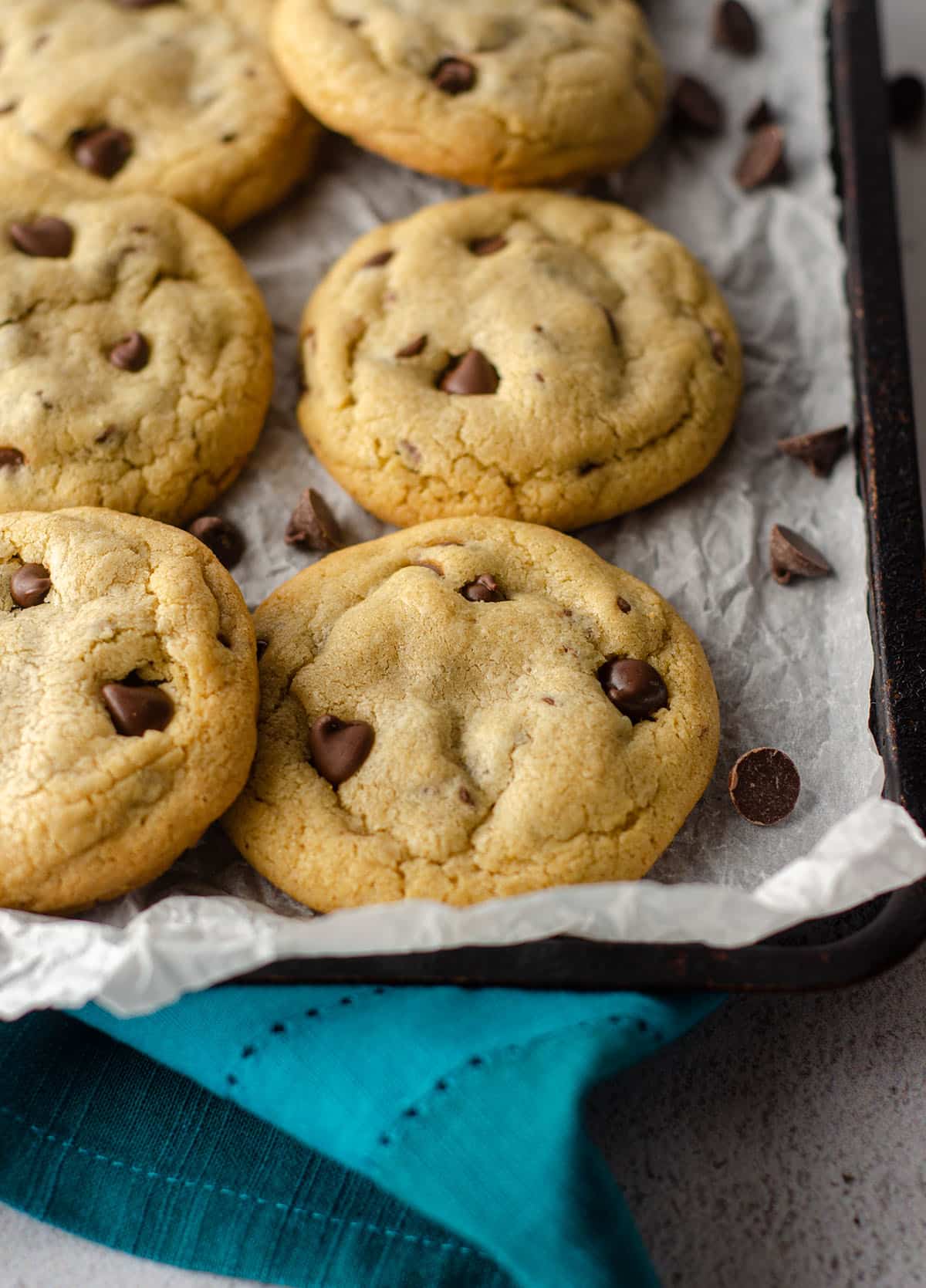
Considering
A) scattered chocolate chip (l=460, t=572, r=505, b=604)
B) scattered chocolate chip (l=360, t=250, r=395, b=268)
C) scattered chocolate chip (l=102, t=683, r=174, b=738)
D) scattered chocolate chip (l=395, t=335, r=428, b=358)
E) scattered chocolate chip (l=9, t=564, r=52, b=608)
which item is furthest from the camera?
scattered chocolate chip (l=360, t=250, r=395, b=268)

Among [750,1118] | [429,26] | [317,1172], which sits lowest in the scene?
[750,1118]

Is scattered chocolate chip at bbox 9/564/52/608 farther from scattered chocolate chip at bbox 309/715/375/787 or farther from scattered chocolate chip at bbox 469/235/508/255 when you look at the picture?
scattered chocolate chip at bbox 469/235/508/255

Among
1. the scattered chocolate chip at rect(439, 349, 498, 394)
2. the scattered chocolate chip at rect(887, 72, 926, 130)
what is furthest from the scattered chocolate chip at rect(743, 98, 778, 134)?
the scattered chocolate chip at rect(439, 349, 498, 394)

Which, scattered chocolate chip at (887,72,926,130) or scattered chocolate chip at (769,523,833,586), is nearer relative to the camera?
scattered chocolate chip at (769,523,833,586)

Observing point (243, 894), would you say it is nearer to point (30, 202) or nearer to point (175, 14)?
point (30, 202)

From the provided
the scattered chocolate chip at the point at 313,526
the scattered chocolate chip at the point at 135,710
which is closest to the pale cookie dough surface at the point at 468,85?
the scattered chocolate chip at the point at 313,526

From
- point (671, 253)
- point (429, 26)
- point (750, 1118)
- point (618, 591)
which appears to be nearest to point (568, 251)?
point (671, 253)
